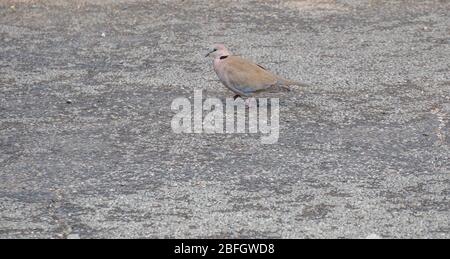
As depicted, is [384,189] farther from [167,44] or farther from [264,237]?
[167,44]

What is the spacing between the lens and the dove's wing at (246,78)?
21.9 feet

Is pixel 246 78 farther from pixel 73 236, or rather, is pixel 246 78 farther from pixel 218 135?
pixel 73 236

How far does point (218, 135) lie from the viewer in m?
6.35

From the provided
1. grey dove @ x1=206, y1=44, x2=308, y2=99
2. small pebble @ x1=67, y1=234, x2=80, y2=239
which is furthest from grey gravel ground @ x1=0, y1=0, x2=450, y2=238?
grey dove @ x1=206, y1=44, x2=308, y2=99

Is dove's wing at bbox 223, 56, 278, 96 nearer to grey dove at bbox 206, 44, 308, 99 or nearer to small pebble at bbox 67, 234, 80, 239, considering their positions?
grey dove at bbox 206, 44, 308, 99

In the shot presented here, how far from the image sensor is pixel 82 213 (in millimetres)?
5137

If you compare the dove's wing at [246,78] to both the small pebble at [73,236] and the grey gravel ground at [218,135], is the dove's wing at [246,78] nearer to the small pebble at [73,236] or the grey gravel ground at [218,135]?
the grey gravel ground at [218,135]

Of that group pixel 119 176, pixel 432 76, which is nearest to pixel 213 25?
pixel 432 76

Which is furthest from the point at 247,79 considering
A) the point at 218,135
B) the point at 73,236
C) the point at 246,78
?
the point at 73,236

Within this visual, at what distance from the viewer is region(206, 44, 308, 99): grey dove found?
262 inches

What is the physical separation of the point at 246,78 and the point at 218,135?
528 mm

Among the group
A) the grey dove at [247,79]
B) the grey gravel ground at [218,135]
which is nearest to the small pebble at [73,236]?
the grey gravel ground at [218,135]
